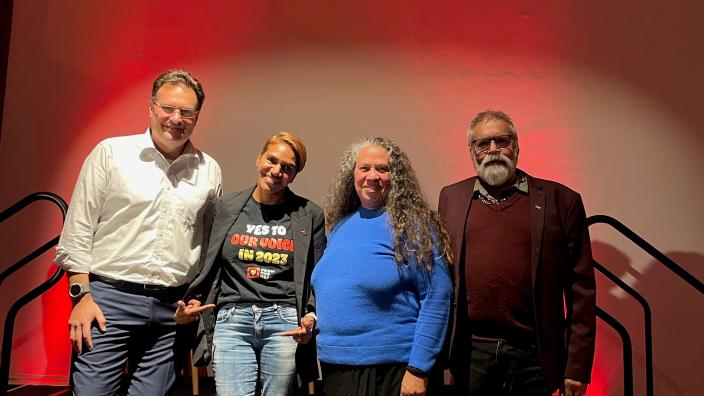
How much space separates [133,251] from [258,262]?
50 centimetres

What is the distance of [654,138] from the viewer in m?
4.07

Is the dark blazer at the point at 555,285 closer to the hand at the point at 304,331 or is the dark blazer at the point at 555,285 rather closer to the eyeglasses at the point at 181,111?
the hand at the point at 304,331

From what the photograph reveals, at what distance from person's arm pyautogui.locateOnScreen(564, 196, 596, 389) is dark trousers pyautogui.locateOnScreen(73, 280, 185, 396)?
1.62 m

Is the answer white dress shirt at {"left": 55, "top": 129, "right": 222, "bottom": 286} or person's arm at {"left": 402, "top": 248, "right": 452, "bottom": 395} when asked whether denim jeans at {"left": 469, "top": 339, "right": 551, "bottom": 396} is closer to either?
person's arm at {"left": 402, "top": 248, "right": 452, "bottom": 395}

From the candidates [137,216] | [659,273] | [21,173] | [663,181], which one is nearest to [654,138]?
[663,181]

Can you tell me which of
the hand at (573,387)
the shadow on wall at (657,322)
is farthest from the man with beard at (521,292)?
the shadow on wall at (657,322)

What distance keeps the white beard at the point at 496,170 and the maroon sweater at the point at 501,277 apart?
0.49 feet

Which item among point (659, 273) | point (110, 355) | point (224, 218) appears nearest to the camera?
point (110, 355)

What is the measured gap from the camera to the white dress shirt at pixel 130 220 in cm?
234

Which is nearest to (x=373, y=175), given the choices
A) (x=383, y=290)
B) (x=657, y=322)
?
(x=383, y=290)

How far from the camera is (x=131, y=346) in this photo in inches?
92.9

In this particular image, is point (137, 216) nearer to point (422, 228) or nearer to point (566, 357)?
point (422, 228)

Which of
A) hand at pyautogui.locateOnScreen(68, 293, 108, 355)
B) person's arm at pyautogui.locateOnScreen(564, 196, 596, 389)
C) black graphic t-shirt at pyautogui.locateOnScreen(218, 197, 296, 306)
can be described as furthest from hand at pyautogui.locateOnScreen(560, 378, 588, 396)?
hand at pyautogui.locateOnScreen(68, 293, 108, 355)

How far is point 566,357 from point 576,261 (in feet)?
1.29
